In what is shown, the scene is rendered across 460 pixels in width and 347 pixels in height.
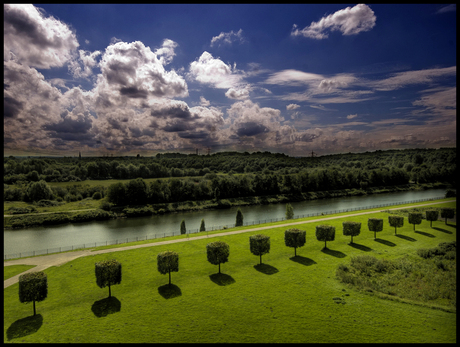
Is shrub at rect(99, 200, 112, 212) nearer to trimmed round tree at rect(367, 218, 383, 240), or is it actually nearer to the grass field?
the grass field

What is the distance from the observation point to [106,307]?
74.2 feet

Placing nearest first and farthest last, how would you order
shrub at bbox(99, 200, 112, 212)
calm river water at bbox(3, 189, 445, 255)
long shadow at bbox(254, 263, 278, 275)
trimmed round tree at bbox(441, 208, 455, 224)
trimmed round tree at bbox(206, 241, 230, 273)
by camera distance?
trimmed round tree at bbox(206, 241, 230, 273) → long shadow at bbox(254, 263, 278, 275) → trimmed round tree at bbox(441, 208, 455, 224) → calm river water at bbox(3, 189, 445, 255) → shrub at bbox(99, 200, 112, 212)

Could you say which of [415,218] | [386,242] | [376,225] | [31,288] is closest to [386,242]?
[386,242]

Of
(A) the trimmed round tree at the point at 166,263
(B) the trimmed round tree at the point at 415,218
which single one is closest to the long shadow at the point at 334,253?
(B) the trimmed round tree at the point at 415,218

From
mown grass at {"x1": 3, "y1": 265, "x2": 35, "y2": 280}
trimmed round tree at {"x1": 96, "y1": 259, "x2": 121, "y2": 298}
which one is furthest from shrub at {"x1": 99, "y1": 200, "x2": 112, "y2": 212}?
trimmed round tree at {"x1": 96, "y1": 259, "x2": 121, "y2": 298}

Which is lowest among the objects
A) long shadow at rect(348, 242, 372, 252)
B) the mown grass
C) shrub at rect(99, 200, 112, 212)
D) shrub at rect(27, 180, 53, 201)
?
long shadow at rect(348, 242, 372, 252)

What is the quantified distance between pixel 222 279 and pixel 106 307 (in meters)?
10.8

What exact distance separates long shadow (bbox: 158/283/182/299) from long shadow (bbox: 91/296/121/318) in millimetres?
3761

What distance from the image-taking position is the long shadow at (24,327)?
19.2 meters

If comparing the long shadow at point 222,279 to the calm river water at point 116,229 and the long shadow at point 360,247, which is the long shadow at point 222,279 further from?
the calm river water at point 116,229

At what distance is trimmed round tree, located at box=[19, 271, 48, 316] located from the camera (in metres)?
21.2

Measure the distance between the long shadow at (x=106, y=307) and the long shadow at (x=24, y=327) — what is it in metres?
3.79

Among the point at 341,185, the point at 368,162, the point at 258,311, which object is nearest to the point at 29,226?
the point at 258,311

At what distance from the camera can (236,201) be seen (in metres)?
89.9
